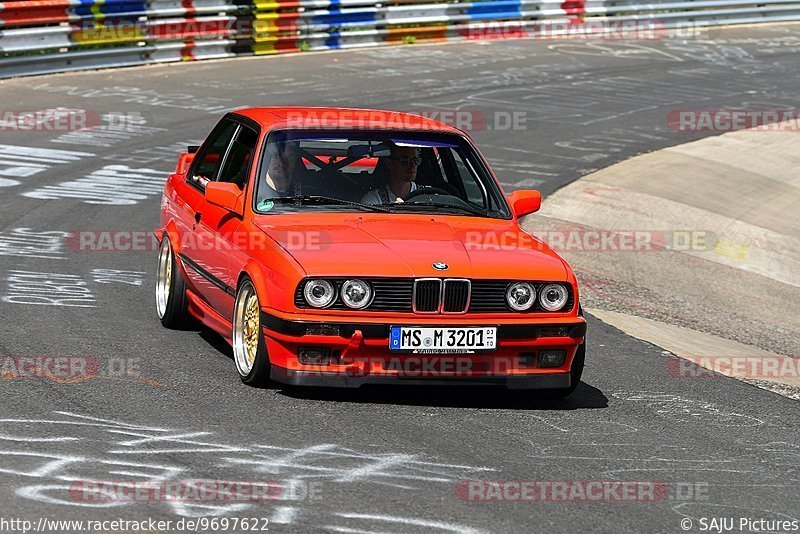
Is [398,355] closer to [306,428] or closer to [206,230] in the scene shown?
[306,428]

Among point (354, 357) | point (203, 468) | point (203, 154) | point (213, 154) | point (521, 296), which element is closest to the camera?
point (203, 468)

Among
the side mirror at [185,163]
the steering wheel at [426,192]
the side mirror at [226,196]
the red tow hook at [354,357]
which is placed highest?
the side mirror at [226,196]

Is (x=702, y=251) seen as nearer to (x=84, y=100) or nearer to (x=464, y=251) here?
(x=464, y=251)

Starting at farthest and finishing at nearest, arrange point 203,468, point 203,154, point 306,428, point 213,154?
point 203,154, point 213,154, point 306,428, point 203,468

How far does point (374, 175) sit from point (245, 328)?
1.39 m

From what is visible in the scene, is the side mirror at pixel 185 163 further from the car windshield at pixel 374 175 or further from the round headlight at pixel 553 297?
the round headlight at pixel 553 297

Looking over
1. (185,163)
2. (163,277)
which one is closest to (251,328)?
(163,277)

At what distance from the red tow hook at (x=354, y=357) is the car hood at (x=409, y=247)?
13.0 inches

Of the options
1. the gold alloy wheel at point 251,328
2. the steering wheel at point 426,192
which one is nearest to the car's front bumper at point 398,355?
the gold alloy wheel at point 251,328

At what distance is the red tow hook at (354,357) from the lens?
7414mm

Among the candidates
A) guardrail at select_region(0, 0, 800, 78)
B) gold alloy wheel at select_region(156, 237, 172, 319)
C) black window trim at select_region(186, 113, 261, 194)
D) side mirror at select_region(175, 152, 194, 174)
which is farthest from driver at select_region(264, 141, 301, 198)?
guardrail at select_region(0, 0, 800, 78)

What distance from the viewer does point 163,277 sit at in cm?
975

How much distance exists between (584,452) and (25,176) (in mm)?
10178

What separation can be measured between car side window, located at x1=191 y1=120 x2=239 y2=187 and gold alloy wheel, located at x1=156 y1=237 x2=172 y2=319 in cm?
51
